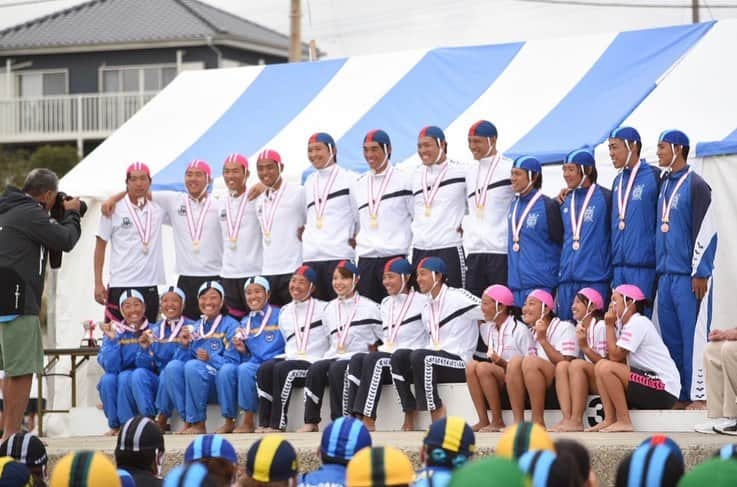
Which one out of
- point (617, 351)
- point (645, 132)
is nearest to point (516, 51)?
point (645, 132)

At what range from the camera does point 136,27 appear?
4306 cm

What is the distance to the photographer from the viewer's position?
10.3 m

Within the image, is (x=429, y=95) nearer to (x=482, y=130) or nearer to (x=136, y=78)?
(x=482, y=130)

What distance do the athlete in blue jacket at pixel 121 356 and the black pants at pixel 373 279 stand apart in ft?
6.48

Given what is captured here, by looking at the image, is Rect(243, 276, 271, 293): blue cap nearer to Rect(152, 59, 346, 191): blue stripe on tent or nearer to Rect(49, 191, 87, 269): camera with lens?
Rect(49, 191, 87, 269): camera with lens

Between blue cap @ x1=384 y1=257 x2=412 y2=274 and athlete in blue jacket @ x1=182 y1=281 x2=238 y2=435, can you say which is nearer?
blue cap @ x1=384 y1=257 x2=412 y2=274

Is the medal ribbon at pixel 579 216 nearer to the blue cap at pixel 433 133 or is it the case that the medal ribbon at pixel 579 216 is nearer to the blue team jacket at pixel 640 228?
the blue team jacket at pixel 640 228

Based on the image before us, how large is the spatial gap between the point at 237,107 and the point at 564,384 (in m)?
6.92

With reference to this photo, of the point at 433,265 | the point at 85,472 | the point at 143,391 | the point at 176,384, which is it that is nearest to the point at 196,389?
the point at 176,384

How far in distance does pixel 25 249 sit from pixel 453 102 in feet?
18.6

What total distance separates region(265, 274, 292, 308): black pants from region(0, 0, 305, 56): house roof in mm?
29180

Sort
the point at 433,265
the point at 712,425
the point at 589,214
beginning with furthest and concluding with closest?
1. the point at 433,265
2. the point at 589,214
3. the point at 712,425

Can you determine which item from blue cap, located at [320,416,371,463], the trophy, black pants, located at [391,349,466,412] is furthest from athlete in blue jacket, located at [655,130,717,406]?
the trophy

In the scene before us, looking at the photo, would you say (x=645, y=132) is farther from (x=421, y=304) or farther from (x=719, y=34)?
(x=421, y=304)
